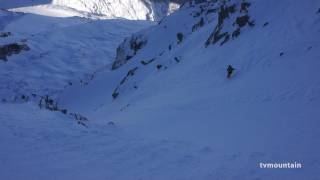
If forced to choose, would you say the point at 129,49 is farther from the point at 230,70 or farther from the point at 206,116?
the point at 206,116

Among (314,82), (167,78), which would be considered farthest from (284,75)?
(167,78)

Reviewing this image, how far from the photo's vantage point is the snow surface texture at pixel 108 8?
8339 centimetres

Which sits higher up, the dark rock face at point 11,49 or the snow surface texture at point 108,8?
the snow surface texture at point 108,8

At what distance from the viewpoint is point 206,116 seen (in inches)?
524

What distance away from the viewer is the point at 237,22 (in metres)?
20.7

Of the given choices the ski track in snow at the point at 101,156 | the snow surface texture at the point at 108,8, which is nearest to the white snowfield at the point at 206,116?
the ski track in snow at the point at 101,156

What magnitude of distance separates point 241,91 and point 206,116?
66.4 inches

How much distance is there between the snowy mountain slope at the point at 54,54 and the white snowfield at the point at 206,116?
30.8ft

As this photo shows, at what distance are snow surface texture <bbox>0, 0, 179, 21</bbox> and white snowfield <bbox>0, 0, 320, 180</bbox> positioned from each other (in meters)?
58.2

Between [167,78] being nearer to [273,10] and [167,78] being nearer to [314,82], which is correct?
[273,10]

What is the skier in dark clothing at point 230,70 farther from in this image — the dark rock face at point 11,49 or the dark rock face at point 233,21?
the dark rock face at point 11,49

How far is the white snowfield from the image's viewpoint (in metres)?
8.91

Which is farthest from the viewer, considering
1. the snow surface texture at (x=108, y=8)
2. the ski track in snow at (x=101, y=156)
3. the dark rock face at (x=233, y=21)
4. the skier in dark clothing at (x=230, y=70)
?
the snow surface texture at (x=108, y=8)

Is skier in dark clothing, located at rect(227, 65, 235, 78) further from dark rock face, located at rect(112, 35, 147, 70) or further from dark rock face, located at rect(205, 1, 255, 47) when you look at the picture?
dark rock face, located at rect(112, 35, 147, 70)
